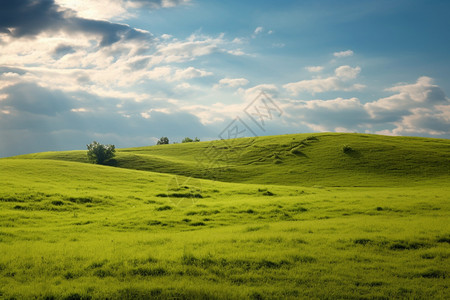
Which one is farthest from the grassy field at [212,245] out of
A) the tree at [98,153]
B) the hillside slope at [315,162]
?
the tree at [98,153]

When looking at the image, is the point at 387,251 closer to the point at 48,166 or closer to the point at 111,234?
the point at 111,234

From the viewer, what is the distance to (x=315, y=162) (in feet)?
189

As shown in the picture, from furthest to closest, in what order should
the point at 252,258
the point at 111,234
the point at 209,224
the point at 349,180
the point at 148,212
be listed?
the point at 349,180 < the point at 148,212 < the point at 209,224 < the point at 111,234 < the point at 252,258

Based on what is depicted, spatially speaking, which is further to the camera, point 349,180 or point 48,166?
point 349,180

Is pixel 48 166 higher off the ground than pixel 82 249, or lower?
higher

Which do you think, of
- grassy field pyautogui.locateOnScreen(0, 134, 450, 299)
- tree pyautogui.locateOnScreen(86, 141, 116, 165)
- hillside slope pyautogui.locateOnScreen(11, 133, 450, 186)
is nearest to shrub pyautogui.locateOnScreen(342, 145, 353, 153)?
hillside slope pyautogui.locateOnScreen(11, 133, 450, 186)

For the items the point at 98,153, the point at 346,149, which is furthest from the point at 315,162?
the point at 98,153

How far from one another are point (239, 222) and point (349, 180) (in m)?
34.8

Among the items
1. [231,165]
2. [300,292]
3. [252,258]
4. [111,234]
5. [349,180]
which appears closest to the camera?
[300,292]

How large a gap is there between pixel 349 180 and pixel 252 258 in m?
41.2

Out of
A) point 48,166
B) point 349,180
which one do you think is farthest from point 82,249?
point 349,180

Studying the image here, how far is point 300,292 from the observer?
7953mm

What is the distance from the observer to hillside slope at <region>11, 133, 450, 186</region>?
48469 millimetres

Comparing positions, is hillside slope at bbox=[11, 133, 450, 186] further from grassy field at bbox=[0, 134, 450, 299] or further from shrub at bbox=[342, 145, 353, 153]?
grassy field at bbox=[0, 134, 450, 299]
